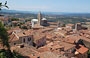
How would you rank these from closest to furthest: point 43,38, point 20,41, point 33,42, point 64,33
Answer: point 20,41 < point 33,42 < point 43,38 < point 64,33

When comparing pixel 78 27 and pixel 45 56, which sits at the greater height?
pixel 45 56

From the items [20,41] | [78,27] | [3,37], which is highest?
[3,37]

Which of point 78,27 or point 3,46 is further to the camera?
point 78,27

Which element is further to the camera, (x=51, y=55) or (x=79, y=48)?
(x=79, y=48)

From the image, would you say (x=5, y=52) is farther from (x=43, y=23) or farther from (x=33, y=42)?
(x=43, y=23)

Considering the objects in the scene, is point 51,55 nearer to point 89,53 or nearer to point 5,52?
point 5,52

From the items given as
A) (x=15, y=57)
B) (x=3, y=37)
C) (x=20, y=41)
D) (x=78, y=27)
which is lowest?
(x=78, y=27)

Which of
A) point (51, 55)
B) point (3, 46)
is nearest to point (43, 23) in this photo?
point (51, 55)

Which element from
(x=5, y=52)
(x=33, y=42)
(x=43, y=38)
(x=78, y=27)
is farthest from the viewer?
(x=78, y=27)

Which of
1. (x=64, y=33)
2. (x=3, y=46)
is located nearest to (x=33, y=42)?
(x=3, y=46)
